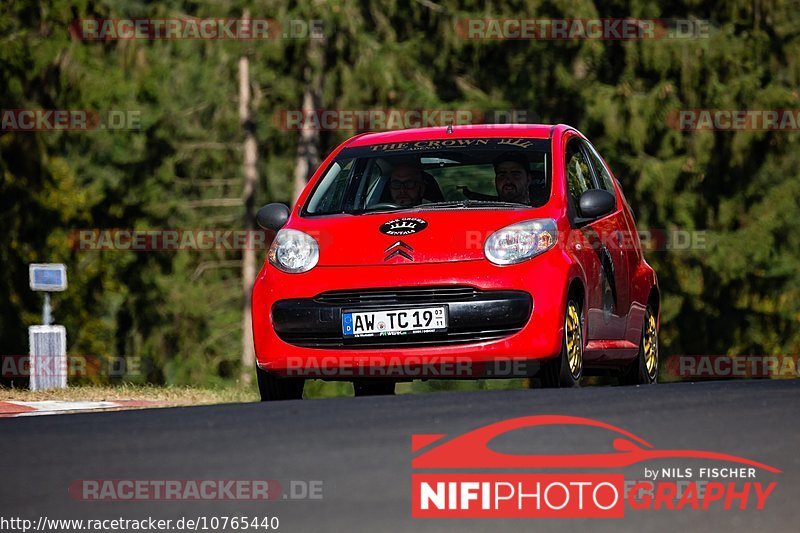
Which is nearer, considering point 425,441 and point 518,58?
point 425,441

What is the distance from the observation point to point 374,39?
114 feet

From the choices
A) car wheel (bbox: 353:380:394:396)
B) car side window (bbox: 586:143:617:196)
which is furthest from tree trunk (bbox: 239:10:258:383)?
car side window (bbox: 586:143:617:196)

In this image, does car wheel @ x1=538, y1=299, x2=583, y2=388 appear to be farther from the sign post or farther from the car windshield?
the sign post

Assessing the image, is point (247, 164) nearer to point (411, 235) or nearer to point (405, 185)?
point (405, 185)

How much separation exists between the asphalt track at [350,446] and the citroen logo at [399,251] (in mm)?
998

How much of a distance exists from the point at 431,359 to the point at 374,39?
25836 mm

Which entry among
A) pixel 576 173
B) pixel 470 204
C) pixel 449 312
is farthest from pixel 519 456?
pixel 576 173

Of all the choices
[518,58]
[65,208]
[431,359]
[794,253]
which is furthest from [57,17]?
[431,359]

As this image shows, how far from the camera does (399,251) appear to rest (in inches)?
382

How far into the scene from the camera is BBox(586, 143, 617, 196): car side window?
11.9m

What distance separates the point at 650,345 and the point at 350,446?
586cm

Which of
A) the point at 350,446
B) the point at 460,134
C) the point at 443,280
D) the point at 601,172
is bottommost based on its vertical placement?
the point at 350,446

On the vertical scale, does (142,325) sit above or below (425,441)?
below

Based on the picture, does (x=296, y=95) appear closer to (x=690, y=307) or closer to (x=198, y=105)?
(x=198, y=105)
